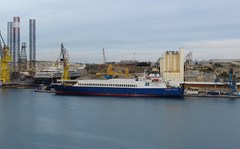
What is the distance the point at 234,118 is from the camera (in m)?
10.7

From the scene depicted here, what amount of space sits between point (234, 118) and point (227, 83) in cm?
840

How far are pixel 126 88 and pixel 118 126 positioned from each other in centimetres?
806

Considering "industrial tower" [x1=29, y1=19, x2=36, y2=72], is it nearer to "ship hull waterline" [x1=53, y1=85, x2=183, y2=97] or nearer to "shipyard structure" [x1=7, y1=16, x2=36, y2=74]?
"shipyard structure" [x1=7, y1=16, x2=36, y2=74]

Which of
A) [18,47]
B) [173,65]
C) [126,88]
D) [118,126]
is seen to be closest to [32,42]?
[18,47]

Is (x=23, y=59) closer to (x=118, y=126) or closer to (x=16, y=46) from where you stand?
(x=16, y=46)

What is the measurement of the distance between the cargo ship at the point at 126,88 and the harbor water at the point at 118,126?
12.3 feet

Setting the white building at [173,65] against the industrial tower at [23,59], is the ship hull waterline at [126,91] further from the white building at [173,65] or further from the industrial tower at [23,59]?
the industrial tower at [23,59]

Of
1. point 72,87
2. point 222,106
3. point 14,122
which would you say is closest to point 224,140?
point 14,122

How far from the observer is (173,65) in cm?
2345

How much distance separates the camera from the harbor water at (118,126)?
763 centimetres

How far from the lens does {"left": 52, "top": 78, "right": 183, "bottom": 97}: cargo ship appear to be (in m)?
17.1

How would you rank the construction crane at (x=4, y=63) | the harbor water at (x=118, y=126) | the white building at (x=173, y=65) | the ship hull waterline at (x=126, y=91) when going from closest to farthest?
1. the harbor water at (x=118, y=126)
2. the ship hull waterline at (x=126, y=91)
3. the white building at (x=173, y=65)
4. the construction crane at (x=4, y=63)

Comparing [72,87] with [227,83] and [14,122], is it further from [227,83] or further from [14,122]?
[14,122]

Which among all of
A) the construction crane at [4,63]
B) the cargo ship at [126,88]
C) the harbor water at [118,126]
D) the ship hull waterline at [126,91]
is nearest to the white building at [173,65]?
the cargo ship at [126,88]
